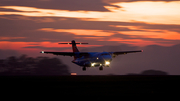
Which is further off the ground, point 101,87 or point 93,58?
point 93,58

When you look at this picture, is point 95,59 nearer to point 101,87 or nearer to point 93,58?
point 93,58

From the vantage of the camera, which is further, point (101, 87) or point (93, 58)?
point (93, 58)

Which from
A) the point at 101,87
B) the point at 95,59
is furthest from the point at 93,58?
the point at 101,87

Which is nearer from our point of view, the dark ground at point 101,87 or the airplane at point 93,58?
the dark ground at point 101,87

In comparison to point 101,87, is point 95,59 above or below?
above

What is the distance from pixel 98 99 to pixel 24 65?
156 meters

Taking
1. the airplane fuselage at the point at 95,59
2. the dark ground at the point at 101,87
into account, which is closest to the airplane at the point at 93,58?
the airplane fuselage at the point at 95,59

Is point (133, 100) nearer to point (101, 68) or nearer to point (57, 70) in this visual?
point (101, 68)

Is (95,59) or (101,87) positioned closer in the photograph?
(101,87)

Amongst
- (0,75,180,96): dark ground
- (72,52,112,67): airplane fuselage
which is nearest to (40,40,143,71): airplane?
(72,52,112,67): airplane fuselage

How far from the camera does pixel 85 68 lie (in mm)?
74062

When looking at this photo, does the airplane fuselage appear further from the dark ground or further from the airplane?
Answer: the dark ground

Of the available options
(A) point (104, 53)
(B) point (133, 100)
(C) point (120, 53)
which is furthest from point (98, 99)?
(C) point (120, 53)

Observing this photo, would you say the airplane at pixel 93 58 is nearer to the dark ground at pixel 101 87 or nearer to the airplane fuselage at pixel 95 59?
the airplane fuselage at pixel 95 59
